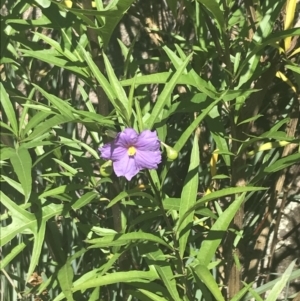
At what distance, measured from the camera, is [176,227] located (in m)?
0.82

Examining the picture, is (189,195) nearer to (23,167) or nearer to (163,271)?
(163,271)

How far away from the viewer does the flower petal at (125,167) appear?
2.34ft

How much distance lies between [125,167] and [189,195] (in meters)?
0.13

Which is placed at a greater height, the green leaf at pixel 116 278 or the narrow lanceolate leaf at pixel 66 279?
the green leaf at pixel 116 278

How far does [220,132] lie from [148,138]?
9.2 inches

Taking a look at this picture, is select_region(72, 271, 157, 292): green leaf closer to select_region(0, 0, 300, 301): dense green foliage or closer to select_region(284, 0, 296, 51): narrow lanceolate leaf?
select_region(0, 0, 300, 301): dense green foliage

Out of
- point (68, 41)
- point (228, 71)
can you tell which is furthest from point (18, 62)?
point (228, 71)

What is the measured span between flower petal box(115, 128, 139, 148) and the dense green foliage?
2 cm

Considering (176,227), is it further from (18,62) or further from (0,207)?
(0,207)

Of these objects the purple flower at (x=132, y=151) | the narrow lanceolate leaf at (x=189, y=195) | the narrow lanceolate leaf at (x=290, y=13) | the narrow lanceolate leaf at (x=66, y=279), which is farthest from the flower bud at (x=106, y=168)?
the narrow lanceolate leaf at (x=290, y=13)

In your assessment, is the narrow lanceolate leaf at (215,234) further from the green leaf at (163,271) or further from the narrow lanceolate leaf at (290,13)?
the narrow lanceolate leaf at (290,13)

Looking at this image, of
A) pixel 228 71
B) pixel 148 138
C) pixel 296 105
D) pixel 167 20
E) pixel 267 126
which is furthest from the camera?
pixel 167 20

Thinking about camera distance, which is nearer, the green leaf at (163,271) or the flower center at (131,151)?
the flower center at (131,151)

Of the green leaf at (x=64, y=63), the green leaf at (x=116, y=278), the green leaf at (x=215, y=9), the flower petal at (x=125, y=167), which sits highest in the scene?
the green leaf at (x=215, y=9)
